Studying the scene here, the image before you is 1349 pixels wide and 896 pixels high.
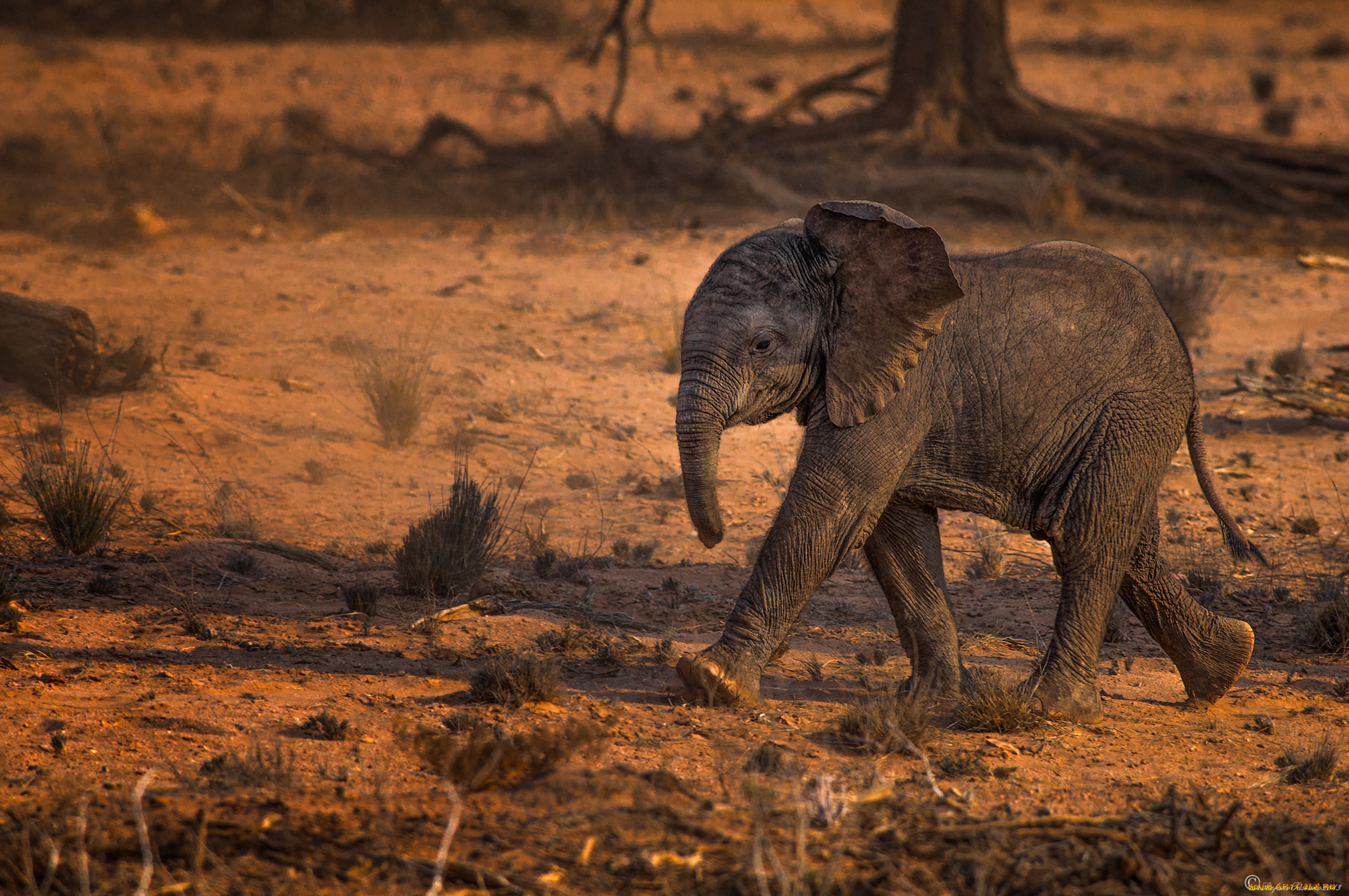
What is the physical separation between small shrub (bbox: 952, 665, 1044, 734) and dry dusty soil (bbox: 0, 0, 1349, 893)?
0.08 m

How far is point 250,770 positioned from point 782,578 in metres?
2.10

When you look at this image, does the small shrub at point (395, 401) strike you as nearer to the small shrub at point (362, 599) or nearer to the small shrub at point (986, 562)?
the small shrub at point (362, 599)

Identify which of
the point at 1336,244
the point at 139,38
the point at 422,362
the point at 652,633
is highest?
the point at 139,38

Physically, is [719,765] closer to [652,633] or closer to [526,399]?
[652,633]

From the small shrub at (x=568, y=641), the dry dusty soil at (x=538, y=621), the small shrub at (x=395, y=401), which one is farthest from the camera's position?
the small shrub at (x=395, y=401)

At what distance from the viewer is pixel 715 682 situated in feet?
15.9

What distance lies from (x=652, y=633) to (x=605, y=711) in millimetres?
1172

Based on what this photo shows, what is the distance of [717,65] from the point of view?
1021 inches

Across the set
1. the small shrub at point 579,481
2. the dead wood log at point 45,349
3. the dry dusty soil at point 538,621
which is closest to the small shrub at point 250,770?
the dry dusty soil at point 538,621

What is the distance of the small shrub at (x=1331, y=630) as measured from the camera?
20.3 ft

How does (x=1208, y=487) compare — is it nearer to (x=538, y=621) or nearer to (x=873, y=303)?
(x=873, y=303)

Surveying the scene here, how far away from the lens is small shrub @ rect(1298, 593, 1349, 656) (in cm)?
618

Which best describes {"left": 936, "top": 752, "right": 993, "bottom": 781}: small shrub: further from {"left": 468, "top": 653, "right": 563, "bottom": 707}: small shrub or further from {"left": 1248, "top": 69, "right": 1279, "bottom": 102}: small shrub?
{"left": 1248, "top": 69, "right": 1279, "bottom": 102}: small shrub

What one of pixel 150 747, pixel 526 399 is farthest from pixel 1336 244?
pixel 150 747
